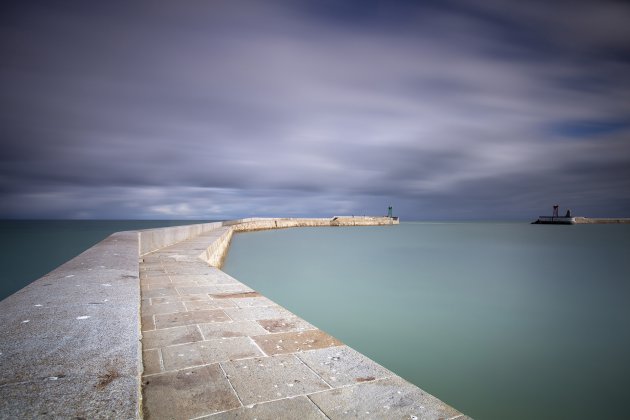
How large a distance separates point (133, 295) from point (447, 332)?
4.50 m

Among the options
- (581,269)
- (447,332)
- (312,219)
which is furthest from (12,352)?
(312,219)

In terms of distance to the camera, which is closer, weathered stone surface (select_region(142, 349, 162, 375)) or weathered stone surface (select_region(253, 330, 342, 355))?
weathered stone surface (select_region(142, 349, 162, 375))

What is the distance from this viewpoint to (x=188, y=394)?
6.17 feet

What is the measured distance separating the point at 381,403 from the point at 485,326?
191 inches

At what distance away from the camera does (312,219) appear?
49.6 metres

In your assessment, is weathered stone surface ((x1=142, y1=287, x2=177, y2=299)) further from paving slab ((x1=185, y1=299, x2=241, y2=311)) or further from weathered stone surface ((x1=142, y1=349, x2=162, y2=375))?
weathered stone surface ((x1=142, y1=349, x2=162, y2=375))

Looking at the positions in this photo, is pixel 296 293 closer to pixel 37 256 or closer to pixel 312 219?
pixel 37 256

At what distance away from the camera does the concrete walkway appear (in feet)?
5.77

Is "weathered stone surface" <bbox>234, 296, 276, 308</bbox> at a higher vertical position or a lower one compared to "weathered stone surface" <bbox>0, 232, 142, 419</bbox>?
lower

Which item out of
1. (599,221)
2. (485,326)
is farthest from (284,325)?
(599,221)

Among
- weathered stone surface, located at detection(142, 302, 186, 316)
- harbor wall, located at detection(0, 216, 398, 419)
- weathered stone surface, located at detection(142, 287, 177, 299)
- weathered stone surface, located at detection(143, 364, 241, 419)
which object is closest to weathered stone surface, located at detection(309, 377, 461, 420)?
weathered stone surface, located at detection(143, 364, 241, 419)

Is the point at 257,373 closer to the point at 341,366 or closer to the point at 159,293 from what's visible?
the point at 341,366

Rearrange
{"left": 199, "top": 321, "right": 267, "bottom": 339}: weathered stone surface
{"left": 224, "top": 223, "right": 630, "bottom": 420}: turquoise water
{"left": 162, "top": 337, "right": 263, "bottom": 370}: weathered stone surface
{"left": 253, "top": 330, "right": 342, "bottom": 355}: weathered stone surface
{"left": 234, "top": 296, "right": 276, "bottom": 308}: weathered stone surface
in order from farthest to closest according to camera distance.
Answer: {"left": 234, "top": 296, "right": 276, "bottom": 308}: weathered stone surface < {"left": 224, "top": 223, "right": 630, "bottom": 420}: turquoise water < {"left": 199, "top": 321, "right": 267, "bottom": 339}: weathered stone surface < {"left": 253, "top": 330, "right": 342, "bottom": 355}: weathered stone surface < {"left": 162, "top": 337, "right": 263, "bottom": 370}: weathered stone surface

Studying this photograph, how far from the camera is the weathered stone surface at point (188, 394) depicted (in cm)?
172
